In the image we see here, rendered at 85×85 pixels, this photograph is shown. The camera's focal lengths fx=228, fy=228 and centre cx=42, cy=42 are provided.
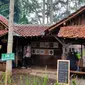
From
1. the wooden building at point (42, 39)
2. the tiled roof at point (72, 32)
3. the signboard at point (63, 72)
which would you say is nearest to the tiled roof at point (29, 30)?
the wooden building at point (42, 39)

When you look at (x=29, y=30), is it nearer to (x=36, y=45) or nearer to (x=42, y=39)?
(x=42, y=39)

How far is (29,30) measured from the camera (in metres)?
17.8

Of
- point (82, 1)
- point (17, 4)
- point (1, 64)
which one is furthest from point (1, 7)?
point (1, 64)

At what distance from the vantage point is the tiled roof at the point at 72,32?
44.1 feet

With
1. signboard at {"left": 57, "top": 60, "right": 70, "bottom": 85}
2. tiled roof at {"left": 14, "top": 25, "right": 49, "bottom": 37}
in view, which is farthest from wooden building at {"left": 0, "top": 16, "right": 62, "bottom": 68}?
signboard at {"left": 57, "top": 60, "right": 70, "bottom": 85}

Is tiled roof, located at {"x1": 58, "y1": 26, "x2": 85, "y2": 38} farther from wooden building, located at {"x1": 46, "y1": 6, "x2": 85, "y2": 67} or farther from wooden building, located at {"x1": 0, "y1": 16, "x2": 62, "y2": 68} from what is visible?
wooden building, located at {"x1": 0, "y1": 16, "x2": 62, "y2": 68}

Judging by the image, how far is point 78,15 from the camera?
15.1 meters

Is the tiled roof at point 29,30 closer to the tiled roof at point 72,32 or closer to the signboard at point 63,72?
the tiled roof at point 72,32

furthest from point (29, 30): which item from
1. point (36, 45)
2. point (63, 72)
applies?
point (63, 72)

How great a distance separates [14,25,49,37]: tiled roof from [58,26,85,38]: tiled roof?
2.32 m

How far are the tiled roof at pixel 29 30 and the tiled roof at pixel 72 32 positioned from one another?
2.32 metres

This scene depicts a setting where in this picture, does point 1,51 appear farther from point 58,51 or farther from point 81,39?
point 81,39

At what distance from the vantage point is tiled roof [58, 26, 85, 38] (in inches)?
529

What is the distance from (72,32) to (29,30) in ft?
15.8
